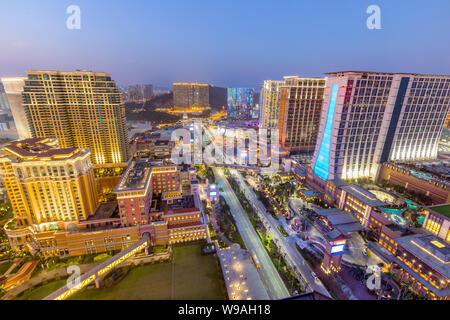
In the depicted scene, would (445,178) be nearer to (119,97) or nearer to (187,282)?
(187,282)

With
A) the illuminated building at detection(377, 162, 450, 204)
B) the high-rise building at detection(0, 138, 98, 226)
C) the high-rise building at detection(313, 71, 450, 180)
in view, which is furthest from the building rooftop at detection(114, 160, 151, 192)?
the illuminated building at detection(377, 162, 450, 204)

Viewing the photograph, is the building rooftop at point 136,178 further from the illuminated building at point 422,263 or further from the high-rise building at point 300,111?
the high-rise building at point 300,111

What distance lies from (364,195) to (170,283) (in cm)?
5395

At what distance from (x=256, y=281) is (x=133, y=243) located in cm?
3070

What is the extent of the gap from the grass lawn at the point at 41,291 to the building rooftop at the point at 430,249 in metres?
69.9

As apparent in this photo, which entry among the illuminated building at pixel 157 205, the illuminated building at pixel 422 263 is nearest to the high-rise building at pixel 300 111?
the illuminated building at pixel 157 205

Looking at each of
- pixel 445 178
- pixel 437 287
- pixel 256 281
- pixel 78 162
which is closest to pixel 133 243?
pixel 78 162

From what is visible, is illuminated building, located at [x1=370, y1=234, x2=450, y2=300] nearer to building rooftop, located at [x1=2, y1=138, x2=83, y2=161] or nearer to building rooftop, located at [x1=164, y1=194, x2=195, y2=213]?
building rooftop, located at [x1=164, y1=194, x2=195, y2=213]

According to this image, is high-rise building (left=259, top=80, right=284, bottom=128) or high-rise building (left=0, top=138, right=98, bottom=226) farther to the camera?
high-rise building (left=259, top=80, right=284, bottom=128)

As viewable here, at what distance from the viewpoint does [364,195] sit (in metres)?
60.4

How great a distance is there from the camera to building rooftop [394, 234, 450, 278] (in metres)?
38.8

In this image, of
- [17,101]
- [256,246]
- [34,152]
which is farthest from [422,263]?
[17,101]

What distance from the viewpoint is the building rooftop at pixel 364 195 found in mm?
57250
